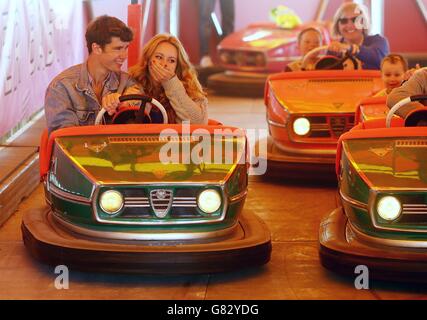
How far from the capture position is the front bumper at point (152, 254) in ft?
11.8

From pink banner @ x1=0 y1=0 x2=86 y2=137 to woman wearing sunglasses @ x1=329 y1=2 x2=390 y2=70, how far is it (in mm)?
1885

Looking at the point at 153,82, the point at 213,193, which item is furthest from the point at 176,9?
the point at 213,193

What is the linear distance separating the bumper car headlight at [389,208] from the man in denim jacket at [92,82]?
3.86 feet

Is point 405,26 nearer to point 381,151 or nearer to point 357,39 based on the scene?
point 357,39

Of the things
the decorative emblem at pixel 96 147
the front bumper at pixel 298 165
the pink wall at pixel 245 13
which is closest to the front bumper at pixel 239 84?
the pink wall at pixel 245 13

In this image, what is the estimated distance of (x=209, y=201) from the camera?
3742 mm

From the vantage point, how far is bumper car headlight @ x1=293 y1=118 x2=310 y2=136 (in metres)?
5.52

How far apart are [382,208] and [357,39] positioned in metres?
3.06

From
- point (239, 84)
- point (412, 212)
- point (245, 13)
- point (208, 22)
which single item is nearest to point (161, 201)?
point (412, 212)

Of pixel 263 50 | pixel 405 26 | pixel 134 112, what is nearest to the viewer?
pixel 134 112

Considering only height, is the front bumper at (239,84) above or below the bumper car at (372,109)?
below

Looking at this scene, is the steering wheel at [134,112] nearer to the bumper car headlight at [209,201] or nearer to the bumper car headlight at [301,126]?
the bumper car headlight at [209,201]

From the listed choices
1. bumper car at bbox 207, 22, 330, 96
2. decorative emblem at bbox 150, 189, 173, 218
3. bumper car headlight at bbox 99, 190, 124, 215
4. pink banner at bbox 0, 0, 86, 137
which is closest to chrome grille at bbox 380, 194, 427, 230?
decorative emblem at bbox 150, 189, 173, 218

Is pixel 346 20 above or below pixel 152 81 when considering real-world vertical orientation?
below
